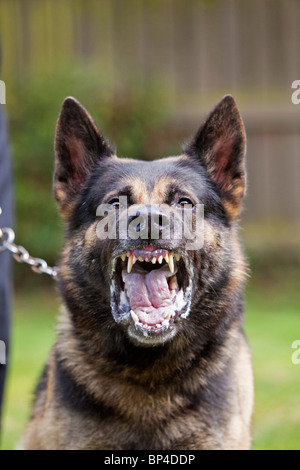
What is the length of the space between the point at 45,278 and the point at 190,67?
363 cm

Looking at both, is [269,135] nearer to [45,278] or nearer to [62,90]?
[62,90]

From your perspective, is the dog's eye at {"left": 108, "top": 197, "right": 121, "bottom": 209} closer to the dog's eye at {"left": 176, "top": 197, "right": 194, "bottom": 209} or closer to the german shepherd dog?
the german shepherd dog

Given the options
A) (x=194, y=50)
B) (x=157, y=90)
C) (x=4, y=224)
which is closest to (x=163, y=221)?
(x=4, y=224)

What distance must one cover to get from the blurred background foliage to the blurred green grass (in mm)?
51

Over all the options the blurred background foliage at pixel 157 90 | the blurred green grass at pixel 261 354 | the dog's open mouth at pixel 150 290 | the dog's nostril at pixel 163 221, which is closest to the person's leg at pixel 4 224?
the blurred green grass at pixel 261 354

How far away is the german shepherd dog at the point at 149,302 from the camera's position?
305 cm

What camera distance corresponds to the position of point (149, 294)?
119 inches

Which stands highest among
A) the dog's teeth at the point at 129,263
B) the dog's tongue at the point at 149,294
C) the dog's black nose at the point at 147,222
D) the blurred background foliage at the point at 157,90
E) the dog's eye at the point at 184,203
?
the blurred background foliage at the point at 157,90

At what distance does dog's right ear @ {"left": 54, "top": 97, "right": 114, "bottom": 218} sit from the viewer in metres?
3.42

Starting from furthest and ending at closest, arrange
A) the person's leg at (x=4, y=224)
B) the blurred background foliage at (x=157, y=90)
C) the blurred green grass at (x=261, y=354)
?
the blurred background foliage at (x=157, y=90)
the blurred green grass at (x=261, y=354)
the person's leg at (x=4, y=224)

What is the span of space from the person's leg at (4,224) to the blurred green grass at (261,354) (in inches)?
13.2

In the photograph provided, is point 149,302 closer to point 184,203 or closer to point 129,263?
point 129,263

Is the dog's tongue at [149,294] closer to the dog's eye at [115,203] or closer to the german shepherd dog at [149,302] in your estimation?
the german shepherd dog at [149,302]

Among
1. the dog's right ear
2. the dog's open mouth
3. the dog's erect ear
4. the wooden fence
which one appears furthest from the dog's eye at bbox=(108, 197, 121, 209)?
the wooden fence
